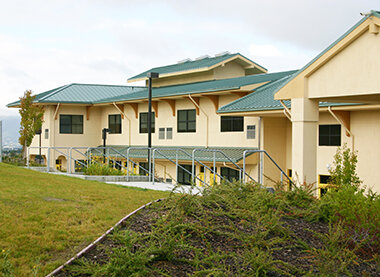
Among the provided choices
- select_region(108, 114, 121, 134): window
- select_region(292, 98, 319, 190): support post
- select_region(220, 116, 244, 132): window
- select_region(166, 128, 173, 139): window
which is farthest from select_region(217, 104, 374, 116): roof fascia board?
select_region(108, 114, 121, 134): window

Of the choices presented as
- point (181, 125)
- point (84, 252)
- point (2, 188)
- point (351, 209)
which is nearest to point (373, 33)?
point (351, 209)

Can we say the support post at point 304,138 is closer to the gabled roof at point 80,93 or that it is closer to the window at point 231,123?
the window at point 231,123

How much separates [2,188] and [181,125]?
19.4 m

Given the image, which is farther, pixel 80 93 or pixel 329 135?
pixel 80 93

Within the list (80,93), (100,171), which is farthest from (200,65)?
(100,171)

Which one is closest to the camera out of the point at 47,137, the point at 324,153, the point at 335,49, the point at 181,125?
the point at 335,49

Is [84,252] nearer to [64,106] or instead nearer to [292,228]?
[292,228]

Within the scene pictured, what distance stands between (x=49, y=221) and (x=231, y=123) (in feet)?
63.0

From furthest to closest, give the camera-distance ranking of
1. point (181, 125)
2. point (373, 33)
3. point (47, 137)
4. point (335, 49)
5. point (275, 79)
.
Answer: point (47, 137) → point (181, 125) → point (275, 79) → point (335, 49) → point (373, 33)

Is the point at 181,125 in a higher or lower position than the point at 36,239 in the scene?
higher

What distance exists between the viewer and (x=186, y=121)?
2998cm

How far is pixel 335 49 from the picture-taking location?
11352 mm

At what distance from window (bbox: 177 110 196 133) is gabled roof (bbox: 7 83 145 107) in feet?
28.4

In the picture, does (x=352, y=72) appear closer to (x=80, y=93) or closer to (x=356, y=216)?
(x=356, y=216)
